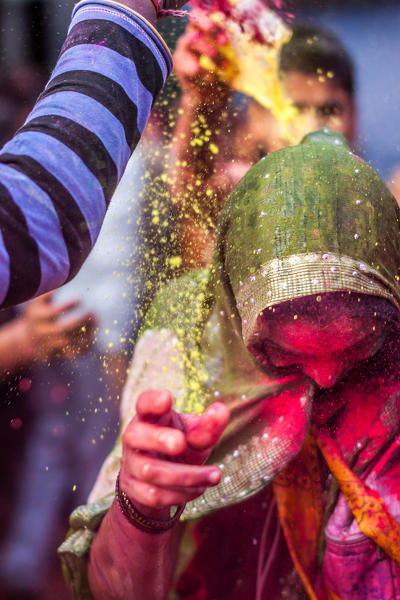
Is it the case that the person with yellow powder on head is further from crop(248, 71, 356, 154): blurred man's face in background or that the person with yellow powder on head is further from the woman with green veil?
the woman with green veil

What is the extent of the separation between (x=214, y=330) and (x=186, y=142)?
392 millimetres

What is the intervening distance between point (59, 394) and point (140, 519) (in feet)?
2.21

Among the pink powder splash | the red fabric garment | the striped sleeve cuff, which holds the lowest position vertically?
the red fabric garment

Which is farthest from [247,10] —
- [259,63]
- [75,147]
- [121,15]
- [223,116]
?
[75,147]

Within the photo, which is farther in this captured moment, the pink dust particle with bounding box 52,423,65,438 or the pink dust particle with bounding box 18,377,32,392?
the pink dust particle with bounding box 52,423,65,438

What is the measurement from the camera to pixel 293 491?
99 cm

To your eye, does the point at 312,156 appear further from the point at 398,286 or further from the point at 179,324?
the point at 179,324

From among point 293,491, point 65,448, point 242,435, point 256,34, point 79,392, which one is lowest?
point 293,491

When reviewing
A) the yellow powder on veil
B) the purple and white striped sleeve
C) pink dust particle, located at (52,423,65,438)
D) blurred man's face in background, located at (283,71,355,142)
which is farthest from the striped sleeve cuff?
pink dust particle, located at (52,423,65,438)

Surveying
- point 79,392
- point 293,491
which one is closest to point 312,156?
point 293,491

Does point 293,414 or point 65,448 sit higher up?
point 65,448

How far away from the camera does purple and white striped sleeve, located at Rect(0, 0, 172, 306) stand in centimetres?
41

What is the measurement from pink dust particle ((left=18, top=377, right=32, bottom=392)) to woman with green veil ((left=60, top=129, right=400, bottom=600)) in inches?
12.3

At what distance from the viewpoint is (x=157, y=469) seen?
506 millimetres
